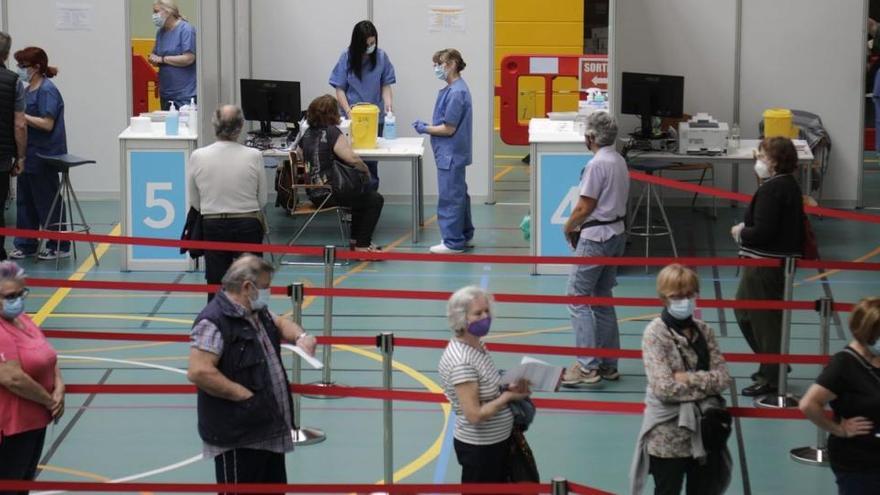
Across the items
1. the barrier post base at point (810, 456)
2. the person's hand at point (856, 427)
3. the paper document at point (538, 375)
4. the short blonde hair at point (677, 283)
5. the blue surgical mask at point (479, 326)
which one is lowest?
the barrier post base at point (810, 456)

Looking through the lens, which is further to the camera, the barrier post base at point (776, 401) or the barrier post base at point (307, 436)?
the barrier post base at point (776, 401)

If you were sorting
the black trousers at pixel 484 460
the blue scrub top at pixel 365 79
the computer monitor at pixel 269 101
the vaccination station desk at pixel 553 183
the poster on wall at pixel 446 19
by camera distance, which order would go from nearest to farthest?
the black trousers at pixel 484 460, the vaccination station desk at pixel 553 183, the computer monitor at pixel 269 101, the blue scrub top at pixel 365 79, the poster on wall at pixel 446 19

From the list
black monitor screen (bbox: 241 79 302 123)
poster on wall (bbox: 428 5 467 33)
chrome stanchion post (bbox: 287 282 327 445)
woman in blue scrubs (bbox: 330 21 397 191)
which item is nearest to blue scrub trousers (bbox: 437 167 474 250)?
woman in blue scrubs (bbox: 330 21 397 191)

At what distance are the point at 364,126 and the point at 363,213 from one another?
1.11 meters

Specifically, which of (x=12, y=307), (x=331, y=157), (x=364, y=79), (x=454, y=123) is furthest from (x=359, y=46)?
(x=12, y=307)

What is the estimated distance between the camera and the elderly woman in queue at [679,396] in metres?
6.45

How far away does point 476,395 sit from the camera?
6.32m

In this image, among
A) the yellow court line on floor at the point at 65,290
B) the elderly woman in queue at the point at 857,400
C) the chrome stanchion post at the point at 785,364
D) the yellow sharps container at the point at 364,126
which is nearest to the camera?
the elderly woman in queue at the point at 857,400

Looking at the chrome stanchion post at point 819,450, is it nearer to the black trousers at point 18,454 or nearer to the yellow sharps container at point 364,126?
the black trousers at point 18,454

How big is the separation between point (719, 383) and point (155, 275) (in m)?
8.15

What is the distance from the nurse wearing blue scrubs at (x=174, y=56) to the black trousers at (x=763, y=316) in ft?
25.4

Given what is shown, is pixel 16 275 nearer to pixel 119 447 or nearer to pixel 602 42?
pixel 119 447

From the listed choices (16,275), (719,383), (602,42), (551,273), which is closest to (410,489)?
(719,383)

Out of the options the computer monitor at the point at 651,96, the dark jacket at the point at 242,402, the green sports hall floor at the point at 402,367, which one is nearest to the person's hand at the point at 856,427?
the green sports hall floor at the point at 402,367
